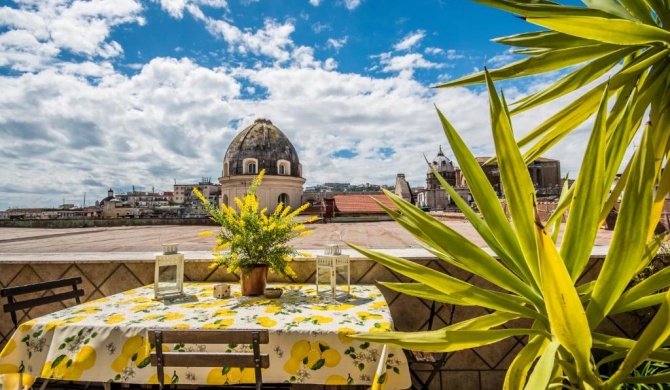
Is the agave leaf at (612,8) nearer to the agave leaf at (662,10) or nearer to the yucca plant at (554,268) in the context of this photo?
the agave leaf at (662,10)

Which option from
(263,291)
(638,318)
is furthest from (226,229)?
(638,318)

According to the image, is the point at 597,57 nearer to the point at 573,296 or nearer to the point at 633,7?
the point at 633,7

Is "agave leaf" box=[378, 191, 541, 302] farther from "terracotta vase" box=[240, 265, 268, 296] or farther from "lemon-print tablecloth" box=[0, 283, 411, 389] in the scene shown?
"terracotta vase" box=[240, 265, 268, 296]

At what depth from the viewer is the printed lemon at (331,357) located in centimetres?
170

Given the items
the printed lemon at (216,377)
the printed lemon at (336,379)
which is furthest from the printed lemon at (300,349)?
the printed lemon at (216,377)

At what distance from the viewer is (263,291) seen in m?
2.53

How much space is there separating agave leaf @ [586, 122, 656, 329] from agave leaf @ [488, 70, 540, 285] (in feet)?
0.46

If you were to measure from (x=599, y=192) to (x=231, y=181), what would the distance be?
26985 mm

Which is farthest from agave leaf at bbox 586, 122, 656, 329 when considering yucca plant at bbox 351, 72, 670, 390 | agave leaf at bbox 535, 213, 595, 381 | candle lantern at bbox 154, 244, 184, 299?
candle lantern at bbox 154, 244, 184, 299

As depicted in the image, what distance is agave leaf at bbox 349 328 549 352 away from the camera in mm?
899

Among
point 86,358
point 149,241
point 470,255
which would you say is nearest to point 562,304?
point 470,255

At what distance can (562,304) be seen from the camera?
689 millimetres

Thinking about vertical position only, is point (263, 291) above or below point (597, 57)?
below

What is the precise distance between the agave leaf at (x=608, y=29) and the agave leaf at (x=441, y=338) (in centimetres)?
82
